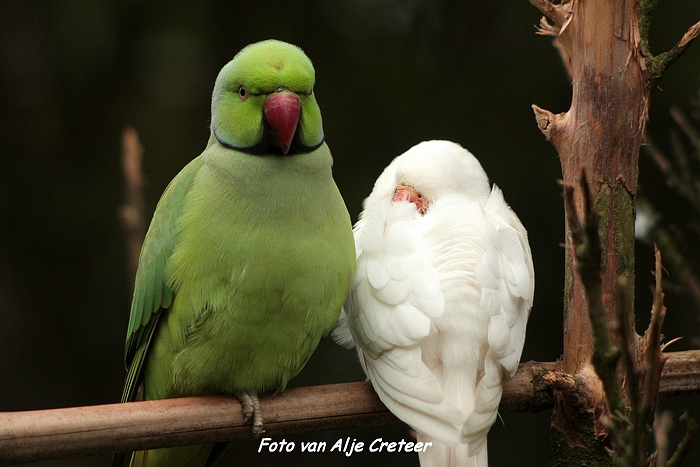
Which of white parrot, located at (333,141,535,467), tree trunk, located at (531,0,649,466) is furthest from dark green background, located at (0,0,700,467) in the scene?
tree trunk, located at (531,0,649,466)

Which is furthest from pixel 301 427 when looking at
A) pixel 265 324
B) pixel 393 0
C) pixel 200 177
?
pixel 393 0

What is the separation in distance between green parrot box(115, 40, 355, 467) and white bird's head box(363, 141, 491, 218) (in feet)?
1.22

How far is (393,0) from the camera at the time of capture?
4.30 m

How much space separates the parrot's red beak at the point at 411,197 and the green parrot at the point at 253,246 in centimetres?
31

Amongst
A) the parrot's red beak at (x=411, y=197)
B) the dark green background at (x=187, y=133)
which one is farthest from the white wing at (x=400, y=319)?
the dark green background at (x=187, y=133)

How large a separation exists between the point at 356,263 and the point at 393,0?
8.01 feet

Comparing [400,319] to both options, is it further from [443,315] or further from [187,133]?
[187,133]

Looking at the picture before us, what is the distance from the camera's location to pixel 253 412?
216 centimetres

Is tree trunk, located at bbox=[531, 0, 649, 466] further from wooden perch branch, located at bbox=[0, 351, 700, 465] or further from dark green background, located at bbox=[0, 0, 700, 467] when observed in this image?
dark green background, located at bbox=[0, 0, 700, 467]

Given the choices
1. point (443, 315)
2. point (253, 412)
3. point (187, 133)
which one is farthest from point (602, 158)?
point (187, 133)

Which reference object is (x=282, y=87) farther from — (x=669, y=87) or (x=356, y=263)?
(x=669, y=87)

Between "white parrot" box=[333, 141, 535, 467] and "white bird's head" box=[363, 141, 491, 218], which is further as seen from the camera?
"white bird's head" box=[363, 141, 491, 218]

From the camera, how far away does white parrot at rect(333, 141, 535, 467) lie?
1971 millimetres

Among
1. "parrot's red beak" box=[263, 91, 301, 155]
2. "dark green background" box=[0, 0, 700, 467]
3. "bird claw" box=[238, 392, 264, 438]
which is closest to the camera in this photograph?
"parrot's red beak" box=[263, 91, 301, 155]
